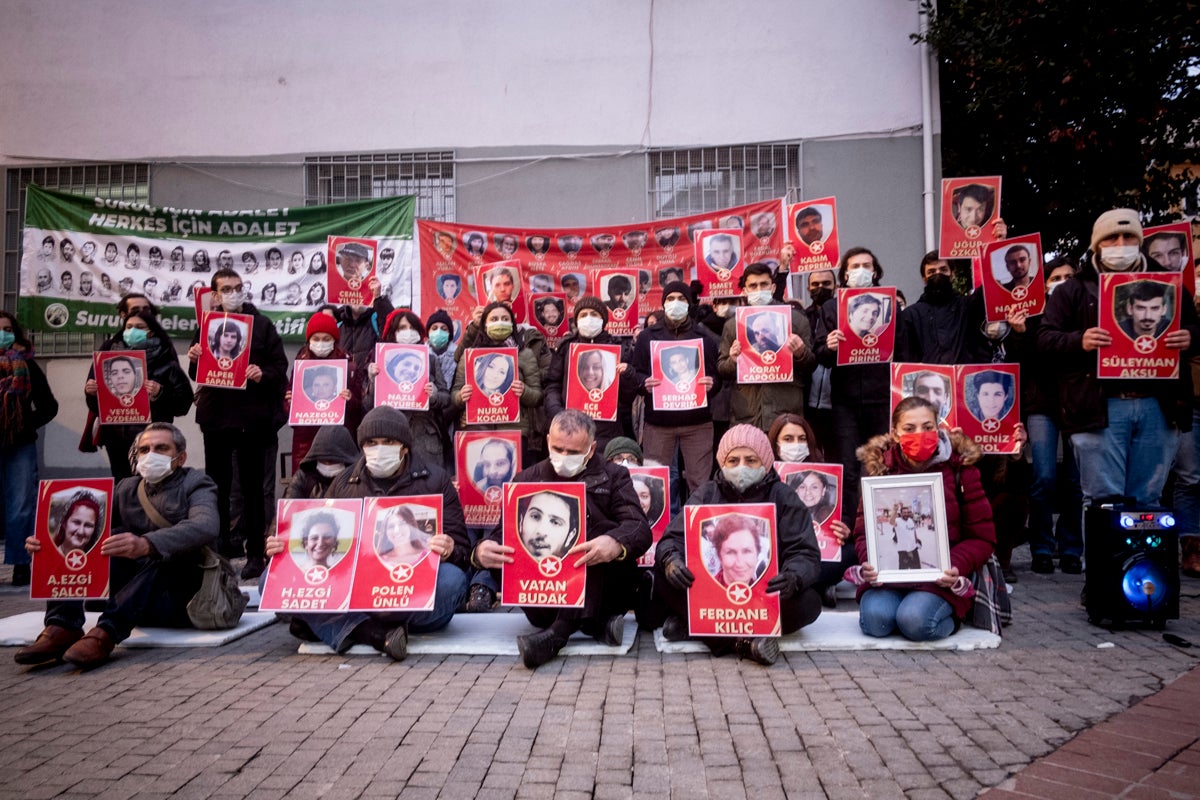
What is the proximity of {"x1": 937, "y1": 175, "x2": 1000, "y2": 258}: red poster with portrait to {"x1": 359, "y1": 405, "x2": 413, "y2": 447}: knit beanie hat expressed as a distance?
4758 millimetres

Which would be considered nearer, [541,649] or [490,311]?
[541,649]

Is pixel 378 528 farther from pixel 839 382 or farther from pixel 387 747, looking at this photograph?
pixel 839 382

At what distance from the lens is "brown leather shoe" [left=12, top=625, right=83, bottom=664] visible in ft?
16.1

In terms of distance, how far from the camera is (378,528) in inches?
206

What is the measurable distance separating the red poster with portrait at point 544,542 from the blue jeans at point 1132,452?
11.3ft

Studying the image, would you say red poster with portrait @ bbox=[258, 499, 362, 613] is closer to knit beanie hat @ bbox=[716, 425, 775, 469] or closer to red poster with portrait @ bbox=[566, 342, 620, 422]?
knit beanie hat @ bbox=[716, 425, 775, 469]

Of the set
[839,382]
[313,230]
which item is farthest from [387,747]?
[313,230]

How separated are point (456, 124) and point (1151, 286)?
772cm

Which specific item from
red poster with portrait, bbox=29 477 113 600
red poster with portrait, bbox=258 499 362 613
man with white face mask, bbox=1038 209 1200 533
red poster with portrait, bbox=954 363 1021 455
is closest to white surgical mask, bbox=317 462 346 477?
red poster with portrait, bbox=258 499 362 613

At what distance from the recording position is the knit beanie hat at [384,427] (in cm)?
548

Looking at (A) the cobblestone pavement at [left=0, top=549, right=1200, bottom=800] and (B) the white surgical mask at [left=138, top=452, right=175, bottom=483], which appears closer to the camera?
(A) the cobblestone pavement at [left=0, top=549, right=1200, bottom=800]

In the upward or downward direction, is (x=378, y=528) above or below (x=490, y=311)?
below

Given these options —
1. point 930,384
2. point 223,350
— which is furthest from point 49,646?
point 930,384

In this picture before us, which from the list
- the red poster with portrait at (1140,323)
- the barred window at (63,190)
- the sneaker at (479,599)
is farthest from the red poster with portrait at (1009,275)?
the barred window at (63,190)
